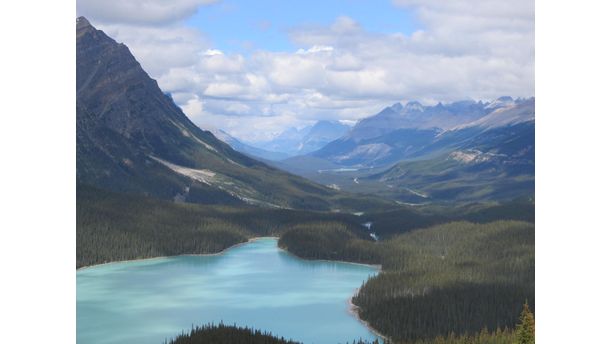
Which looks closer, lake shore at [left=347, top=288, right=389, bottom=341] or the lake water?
lake shore at [left=347, top=288, right=389, bottom=341]

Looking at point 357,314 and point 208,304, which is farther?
point 208,304

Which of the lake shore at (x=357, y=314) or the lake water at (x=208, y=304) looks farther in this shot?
the lake water at (x=208, y=304)
